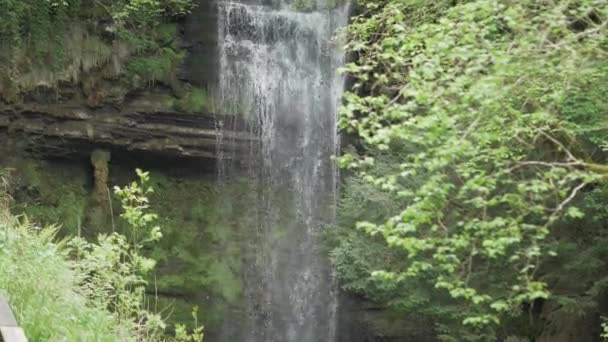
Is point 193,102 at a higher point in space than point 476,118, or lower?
lower

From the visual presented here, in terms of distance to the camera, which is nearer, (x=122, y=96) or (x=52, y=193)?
(x=52, y=193)

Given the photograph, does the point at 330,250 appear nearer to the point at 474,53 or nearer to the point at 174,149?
the point at 174,149

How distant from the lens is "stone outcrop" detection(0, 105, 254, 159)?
14.8 m

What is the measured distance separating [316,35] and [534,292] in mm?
11908

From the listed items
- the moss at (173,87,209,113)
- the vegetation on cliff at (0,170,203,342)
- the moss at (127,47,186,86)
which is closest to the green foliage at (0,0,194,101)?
the moss at (127,47,186,86)

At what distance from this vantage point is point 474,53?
541 centimetres

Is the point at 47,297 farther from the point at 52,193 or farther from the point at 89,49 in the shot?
the point at 89,49

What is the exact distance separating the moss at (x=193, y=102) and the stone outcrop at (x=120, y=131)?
110 millimetres

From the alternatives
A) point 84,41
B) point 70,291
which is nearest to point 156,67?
point 84,41

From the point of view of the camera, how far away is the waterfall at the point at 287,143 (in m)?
16.1

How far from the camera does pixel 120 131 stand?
15281 millimetres

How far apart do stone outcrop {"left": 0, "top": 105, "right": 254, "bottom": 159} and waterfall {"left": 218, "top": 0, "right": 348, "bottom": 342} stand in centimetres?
54

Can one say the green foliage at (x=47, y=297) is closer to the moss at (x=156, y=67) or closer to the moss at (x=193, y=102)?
the moss at (x=156, y=67)

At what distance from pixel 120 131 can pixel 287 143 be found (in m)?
3.37
